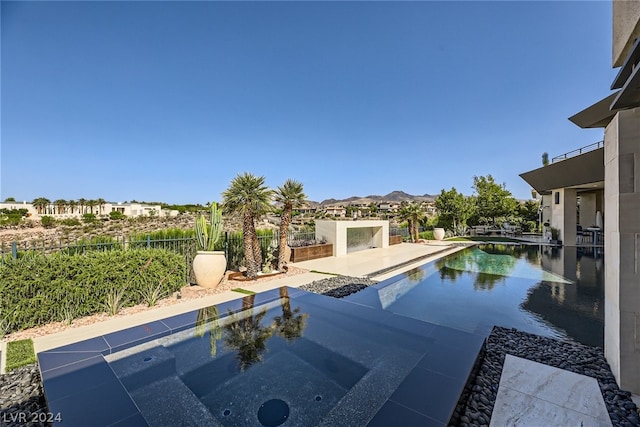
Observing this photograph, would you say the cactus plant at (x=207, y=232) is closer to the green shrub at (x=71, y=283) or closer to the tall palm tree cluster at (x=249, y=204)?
the tall palm tree cluster at (x=249, y=204)

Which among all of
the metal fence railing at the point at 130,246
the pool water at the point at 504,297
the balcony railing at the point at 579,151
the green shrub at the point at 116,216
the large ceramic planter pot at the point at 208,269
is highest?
the balcony railing at the point at 579,151

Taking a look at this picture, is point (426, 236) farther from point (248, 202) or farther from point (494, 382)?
point (494, 382)

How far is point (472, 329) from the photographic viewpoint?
5.38m

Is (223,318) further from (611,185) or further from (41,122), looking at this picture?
(41,122)

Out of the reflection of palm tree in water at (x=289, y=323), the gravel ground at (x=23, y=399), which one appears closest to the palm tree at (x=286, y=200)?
the reflection of palm tree in water at (x=289, y=323)

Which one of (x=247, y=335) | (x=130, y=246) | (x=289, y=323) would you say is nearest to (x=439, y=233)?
(x=289, y=323)

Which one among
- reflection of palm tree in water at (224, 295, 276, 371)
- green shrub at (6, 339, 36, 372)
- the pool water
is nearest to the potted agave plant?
reflection of palm tree in water at (224, 295, 276, 371)

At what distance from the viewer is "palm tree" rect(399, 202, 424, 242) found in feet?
70.1

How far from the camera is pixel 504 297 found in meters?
7.52

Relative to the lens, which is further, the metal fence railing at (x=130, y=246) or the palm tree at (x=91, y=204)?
the palm tree at (x=91, y=204)

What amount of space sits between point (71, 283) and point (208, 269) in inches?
123

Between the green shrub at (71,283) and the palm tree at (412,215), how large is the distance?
18.5 metres

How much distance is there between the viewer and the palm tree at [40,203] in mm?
37312

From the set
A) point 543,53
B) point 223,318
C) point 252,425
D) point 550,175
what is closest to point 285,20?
point 543,53
